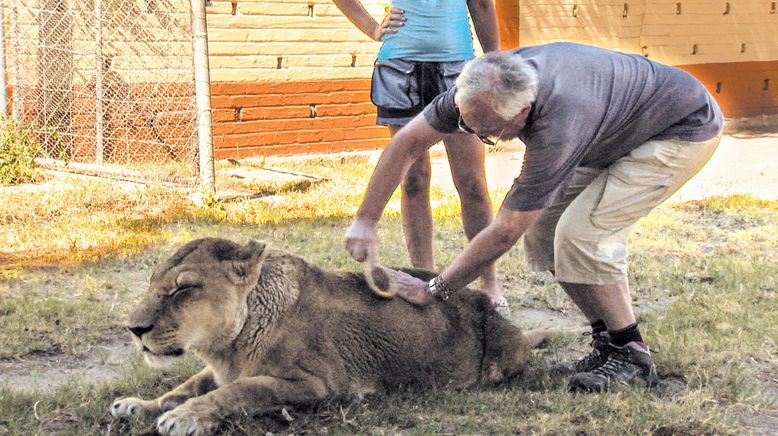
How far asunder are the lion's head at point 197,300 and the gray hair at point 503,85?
3.54ft

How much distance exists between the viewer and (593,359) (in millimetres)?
4953

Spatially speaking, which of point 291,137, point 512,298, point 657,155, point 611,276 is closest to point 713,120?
point 657,155

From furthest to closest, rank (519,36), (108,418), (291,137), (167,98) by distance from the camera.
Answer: (519,36) → (291,137) → (167,98) → (108,418)

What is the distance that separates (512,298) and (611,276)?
6.16ft

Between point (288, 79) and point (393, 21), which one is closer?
point (393, 21)

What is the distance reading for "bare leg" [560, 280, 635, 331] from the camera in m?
4.75

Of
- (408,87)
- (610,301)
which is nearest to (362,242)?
(610,301)

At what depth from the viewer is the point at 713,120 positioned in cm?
464

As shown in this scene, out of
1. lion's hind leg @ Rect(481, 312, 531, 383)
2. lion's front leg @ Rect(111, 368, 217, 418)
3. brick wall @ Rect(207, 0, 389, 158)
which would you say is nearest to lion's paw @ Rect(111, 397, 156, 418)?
lion's front leg @ Rect(111, 368, 217, 418)

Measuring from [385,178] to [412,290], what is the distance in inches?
20.0

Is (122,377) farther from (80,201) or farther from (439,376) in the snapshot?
(80,201)

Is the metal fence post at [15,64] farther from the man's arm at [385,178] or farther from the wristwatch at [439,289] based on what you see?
the wristwatch at [439,289]

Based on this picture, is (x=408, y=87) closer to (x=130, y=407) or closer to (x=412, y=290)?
(x=412, y=290)

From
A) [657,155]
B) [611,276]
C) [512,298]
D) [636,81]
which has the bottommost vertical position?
[512,298]
